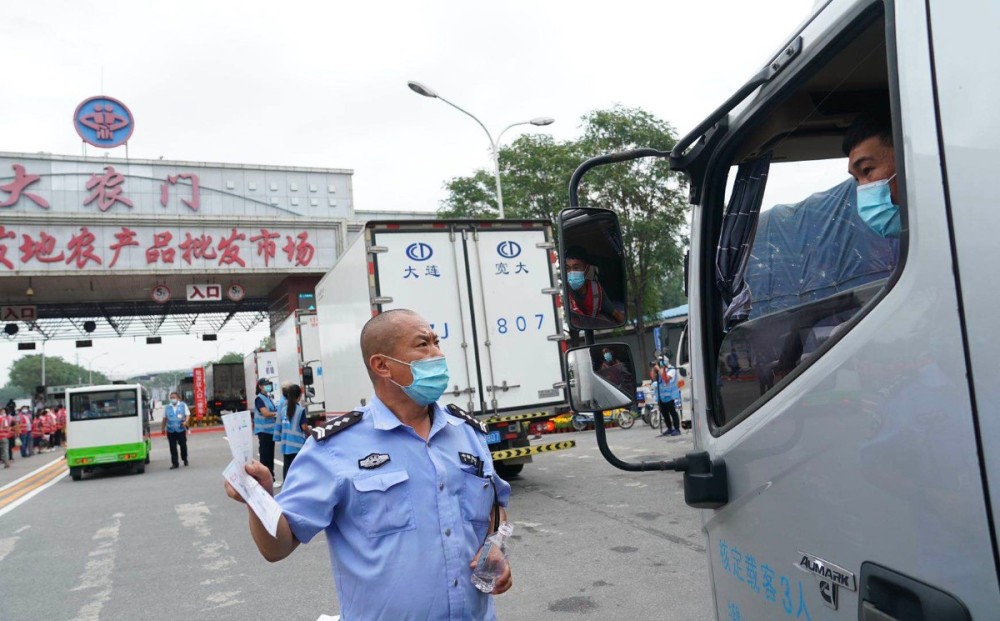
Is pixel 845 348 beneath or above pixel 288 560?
above

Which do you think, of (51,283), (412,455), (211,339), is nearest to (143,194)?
(51,283)

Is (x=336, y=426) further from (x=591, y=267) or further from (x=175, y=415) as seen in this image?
(x=175, y=415)

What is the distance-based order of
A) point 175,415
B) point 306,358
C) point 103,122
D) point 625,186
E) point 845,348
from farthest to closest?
point 103,122, point 625,186, point 175,415, point 306,358, point 845,348

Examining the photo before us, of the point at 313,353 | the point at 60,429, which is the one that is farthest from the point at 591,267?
the point at 60,429

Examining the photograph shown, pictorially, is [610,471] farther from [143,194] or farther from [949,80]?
[143,194]

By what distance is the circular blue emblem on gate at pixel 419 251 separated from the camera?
29.0 ft

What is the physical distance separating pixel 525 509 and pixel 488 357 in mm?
1808

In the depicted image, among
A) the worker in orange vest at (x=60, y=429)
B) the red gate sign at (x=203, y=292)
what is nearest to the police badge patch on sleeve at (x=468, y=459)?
the red gate sign at (x=203, y=292)

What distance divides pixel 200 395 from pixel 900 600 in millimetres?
44904

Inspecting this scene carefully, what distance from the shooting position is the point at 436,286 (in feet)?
29.1

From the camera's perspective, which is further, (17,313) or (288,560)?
(17,313)

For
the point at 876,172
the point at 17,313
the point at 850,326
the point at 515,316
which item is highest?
the point at 17,313

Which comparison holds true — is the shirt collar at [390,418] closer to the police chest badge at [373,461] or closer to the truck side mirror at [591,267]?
the police chest badge at [373,461]

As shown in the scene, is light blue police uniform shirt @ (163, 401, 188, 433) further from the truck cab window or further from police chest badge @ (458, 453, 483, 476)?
the truck cab window
